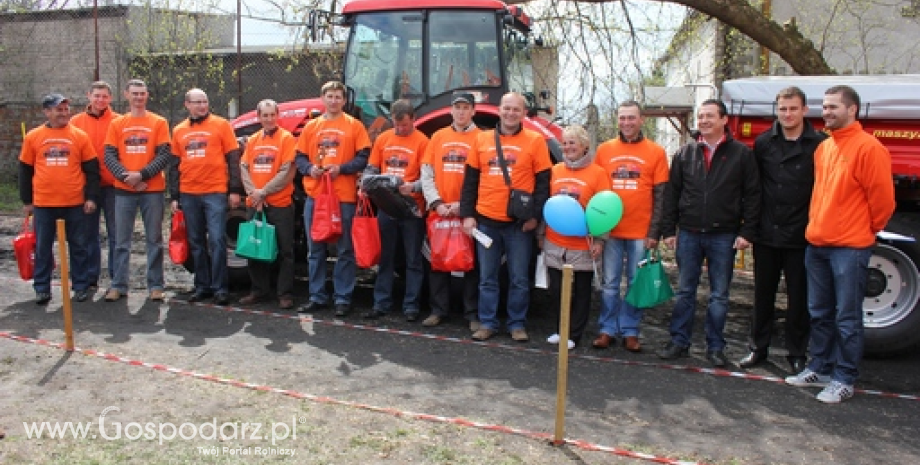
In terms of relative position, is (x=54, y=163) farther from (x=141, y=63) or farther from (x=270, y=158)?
(x=141, y=63)

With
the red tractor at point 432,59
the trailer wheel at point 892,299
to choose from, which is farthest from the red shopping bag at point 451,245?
the trailer wheel at point 892,299

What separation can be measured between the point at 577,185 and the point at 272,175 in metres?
2.70

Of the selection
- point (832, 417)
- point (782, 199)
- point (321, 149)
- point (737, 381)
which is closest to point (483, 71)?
point (321, 149)

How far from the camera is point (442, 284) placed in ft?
20.9

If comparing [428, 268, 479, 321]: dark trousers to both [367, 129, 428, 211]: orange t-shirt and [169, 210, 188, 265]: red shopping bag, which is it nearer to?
[367, 129, 428, 211]: orange t-shirt

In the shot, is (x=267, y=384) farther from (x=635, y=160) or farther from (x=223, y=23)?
(x=223, y=23)

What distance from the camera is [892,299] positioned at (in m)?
5.75

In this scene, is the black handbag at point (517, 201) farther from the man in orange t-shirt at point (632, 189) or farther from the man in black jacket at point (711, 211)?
the man in black jacket at point (711, 211)

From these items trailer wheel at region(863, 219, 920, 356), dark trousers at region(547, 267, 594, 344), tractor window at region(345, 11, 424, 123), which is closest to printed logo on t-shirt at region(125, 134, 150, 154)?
tractor window at region(345, 11, 424, 123)

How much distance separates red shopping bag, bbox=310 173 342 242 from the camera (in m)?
6.30

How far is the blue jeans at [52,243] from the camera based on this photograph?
22.2 ft

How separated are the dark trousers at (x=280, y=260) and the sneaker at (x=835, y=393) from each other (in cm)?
438

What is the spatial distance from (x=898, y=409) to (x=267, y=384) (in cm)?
390

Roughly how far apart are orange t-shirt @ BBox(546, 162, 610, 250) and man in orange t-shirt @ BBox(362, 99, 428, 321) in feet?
3.83
